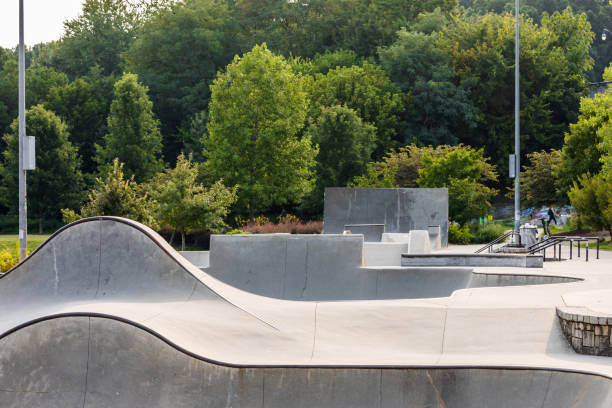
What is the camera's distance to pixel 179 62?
58656mm

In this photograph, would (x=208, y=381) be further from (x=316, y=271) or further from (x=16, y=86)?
(x=16, y=86)

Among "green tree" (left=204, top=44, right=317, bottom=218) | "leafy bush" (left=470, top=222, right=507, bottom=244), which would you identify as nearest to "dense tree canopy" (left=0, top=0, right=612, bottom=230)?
"green tree" (left=204, top=44, right=317, bottom=218)

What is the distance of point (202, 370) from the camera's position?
314 inches

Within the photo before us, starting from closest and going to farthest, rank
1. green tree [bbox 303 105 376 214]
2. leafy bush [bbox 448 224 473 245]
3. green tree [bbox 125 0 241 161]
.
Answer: leafy bush [bbox 448 224 473 245]
green tree [bbox 303 105 376 214]
green tree [bbox 125 0 241 161]

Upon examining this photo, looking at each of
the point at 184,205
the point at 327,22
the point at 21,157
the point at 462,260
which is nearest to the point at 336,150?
the point at 184,205

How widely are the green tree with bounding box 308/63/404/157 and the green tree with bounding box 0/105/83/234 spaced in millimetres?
18014

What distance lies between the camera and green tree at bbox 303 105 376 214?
42188mm

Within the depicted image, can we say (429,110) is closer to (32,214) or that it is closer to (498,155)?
(498,155)

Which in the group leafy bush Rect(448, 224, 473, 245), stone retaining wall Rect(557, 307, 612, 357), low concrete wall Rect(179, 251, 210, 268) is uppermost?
stone retaining wall Rect(557, 307, 612, 357)

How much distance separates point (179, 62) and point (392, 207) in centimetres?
3683

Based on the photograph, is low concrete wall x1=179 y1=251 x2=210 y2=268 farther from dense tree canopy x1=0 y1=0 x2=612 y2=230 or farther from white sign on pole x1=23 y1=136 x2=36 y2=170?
dense tree canopy x1=0 y1=0 x2=612 y2=230

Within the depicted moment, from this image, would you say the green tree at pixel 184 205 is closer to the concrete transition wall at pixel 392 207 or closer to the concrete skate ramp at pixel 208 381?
the concrete transition wall at pixel 392 207

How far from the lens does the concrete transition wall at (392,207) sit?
2684cm

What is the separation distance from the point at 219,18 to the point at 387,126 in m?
20.0
